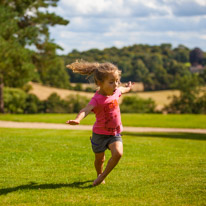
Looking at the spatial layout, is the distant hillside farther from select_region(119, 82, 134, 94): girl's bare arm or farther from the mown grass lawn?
select_region(119, 82, 134, 94): girl's bare arm

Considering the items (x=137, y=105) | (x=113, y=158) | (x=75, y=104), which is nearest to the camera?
(x=113, y=158)

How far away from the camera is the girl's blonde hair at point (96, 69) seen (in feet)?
18.0

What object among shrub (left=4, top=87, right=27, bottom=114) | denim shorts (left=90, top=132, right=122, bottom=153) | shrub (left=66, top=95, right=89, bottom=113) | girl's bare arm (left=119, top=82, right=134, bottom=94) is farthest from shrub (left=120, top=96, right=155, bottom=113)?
denim shorts (left=90, top=132, right=122, bottom=153)

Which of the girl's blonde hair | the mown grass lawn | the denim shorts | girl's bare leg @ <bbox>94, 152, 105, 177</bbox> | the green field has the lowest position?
the green field

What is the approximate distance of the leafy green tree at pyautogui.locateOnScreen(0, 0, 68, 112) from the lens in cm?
2720

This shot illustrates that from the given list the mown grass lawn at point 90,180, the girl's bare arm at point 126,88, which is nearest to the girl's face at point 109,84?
the girl's bare arm at point 126,88

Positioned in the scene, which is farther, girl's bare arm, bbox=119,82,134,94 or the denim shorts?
girl's bare arm, bbox=119,82,134,94

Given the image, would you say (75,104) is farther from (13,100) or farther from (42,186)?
(42,186)

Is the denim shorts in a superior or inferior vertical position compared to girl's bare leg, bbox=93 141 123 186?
superior

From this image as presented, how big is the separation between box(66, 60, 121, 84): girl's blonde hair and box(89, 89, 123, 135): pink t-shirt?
0.98 feet

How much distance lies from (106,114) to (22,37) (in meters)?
26.4

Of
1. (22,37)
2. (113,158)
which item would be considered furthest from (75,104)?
(113,158)

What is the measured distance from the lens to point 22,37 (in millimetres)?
30266

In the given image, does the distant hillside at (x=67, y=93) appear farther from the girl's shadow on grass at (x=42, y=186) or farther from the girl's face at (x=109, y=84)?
the girl's face at (x=109, y=84)
